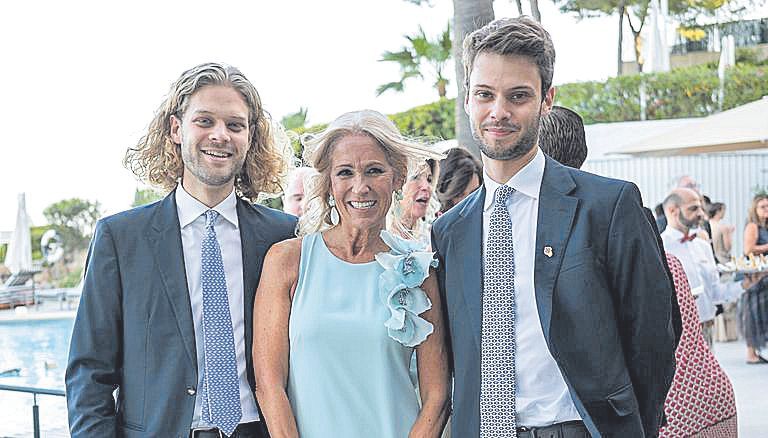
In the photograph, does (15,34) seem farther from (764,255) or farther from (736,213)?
(764,255)

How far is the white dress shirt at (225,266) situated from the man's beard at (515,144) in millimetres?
920

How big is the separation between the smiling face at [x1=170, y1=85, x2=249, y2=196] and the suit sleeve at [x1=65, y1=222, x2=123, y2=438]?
1.19 feet

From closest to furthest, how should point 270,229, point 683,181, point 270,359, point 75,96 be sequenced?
point 270,359
point 270,229
point 683,181
point 75,96

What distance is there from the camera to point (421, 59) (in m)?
21.6

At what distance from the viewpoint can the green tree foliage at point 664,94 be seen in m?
19.7

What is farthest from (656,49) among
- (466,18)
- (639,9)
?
(466,18)

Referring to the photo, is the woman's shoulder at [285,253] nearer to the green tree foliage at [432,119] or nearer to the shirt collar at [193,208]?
the shirt collar at [193,208]

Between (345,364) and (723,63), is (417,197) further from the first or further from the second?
(723,63)

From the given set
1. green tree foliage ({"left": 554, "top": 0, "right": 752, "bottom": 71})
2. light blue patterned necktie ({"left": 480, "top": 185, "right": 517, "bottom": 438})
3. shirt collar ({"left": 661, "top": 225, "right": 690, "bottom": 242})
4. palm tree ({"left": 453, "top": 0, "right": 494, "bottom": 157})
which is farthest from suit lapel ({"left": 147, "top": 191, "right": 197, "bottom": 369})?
green tree foliage ({"left": 554, "top": 0, "right": 752, "bottom": 71})

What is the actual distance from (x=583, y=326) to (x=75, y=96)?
2344 cm

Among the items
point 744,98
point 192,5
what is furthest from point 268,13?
point 744,98

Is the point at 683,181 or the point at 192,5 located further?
the point at 192,5

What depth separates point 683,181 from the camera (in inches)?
492

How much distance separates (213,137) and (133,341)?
700 millimetres
